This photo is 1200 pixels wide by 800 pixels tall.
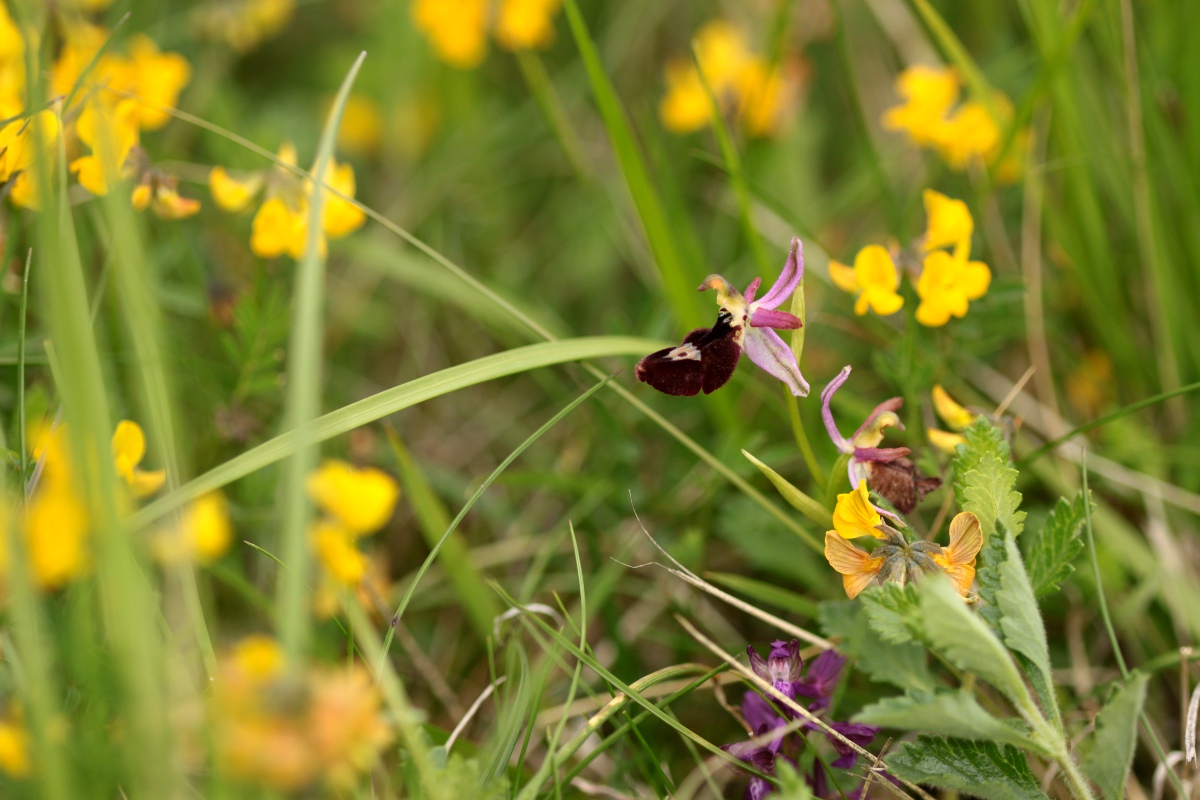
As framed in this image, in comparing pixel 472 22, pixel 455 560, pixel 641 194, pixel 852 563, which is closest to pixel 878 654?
pixel 852 563

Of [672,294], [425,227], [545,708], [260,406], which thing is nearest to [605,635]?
[545,708]

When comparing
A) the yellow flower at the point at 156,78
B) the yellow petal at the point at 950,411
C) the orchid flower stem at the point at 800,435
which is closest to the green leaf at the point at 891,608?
the orchid flower stem at the point at 800,435

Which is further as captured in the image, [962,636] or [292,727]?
[962,636]

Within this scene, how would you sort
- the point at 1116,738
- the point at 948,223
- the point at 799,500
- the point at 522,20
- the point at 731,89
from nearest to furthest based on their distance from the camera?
the point at 1116,738, the point at 799,500, the point at 948,223, the point at 522,20, the point at 731,89

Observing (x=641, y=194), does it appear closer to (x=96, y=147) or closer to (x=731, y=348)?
(x=731, y=348)

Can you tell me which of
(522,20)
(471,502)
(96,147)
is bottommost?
(471,502)

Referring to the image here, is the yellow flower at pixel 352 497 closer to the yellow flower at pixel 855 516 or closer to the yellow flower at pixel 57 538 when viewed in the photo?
the yellow flower at pixel 57 538
